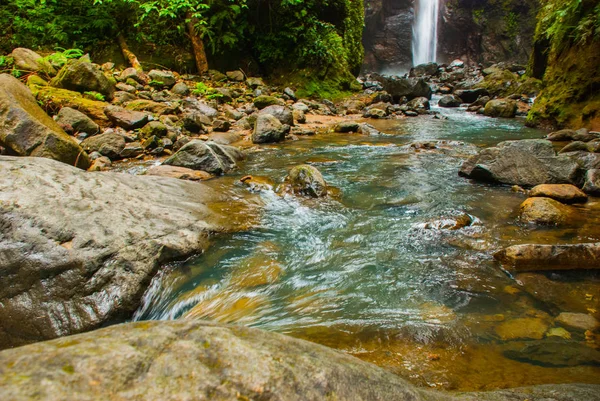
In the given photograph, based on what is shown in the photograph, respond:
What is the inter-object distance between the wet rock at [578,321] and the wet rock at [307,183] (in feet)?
9.24

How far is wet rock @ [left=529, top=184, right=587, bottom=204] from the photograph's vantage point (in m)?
4.01

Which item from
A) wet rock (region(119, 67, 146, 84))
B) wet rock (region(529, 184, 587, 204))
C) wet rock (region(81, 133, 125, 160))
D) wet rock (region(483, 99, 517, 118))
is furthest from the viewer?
wet rock (region(483, 99, 517, 118))

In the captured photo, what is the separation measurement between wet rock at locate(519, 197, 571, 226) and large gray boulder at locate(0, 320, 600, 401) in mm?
3092

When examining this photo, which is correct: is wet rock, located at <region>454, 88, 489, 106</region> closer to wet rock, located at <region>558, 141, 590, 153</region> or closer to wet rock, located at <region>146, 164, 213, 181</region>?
wet rock, located at <region>558, 141, 590, 153</region>

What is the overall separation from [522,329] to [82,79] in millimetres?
8816

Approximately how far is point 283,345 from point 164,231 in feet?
6.73

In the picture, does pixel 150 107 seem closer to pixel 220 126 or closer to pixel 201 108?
pixel 201 108

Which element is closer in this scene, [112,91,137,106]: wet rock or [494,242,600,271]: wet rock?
[494,242,600,271]: wet rock

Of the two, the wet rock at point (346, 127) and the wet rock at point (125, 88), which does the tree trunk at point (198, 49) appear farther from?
the wet rock at point (346, 127)

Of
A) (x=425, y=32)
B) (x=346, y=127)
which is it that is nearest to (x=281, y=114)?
(x=346, y=127)

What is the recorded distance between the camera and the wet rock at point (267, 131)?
7.68 meters

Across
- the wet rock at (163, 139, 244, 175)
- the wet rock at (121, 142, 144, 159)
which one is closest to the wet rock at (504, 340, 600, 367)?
the wet rock at (163, 139, 244, 175)

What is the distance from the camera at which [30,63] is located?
7.61 metres

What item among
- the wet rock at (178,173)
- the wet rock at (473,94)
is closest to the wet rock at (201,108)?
the wet rock at (178,173)
